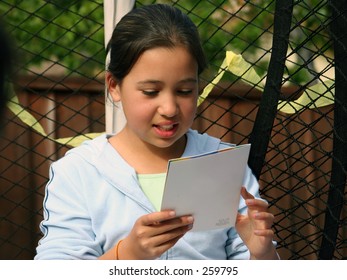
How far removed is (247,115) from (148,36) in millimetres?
618

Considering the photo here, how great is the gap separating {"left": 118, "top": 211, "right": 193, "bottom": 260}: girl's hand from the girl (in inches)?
2.1

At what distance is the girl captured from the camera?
1948 mm

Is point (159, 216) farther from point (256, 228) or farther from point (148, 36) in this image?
point (148, 36)

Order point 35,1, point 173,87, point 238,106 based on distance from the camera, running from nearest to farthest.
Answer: point 173,87, point 238,106, point 35,1

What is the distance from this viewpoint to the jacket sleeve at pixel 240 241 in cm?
205

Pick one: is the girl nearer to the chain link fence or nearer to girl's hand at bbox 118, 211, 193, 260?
girl's hand at bbox 118, 211, 193, 260

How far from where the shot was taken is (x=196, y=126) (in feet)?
13.5

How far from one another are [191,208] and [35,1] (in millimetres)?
3727

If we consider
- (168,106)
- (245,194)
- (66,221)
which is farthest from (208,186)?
(66,221)

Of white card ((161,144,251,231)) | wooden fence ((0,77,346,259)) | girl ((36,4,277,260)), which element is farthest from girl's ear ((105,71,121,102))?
wooden fence ((0,77,346,259))

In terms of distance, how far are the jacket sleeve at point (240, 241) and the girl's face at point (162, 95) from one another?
242 mm
